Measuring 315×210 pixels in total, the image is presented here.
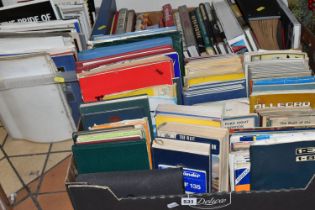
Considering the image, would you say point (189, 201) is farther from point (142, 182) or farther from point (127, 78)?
point (127, 78)

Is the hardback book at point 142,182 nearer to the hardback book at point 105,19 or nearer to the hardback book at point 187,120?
the hardback book at point 187,120

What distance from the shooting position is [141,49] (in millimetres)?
1284

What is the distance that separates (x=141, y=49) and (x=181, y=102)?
0.22 metres

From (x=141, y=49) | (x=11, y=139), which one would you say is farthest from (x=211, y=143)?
(x=11, y=139)

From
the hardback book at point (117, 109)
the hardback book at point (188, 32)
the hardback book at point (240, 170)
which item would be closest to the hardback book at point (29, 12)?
the hardback book at point (188, 32)

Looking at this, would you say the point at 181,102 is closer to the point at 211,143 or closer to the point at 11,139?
the point at 211,143

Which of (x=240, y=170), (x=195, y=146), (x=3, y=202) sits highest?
(x=195, y=146)

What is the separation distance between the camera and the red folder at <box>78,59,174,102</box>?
1.20m

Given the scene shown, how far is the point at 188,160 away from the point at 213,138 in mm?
89

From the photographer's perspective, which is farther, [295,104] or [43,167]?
[43,167]

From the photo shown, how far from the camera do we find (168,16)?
172 centimetres

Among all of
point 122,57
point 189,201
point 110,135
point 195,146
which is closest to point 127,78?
point 122,57

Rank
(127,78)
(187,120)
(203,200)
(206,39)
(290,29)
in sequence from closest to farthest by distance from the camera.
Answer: (203,200), (187,120), (127,78), (290,29), (206,39)

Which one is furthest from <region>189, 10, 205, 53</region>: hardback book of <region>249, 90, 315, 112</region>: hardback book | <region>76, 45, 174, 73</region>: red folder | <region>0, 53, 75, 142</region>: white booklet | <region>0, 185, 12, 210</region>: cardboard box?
<region>0, 185, 12, 210</region>: cardboard box
